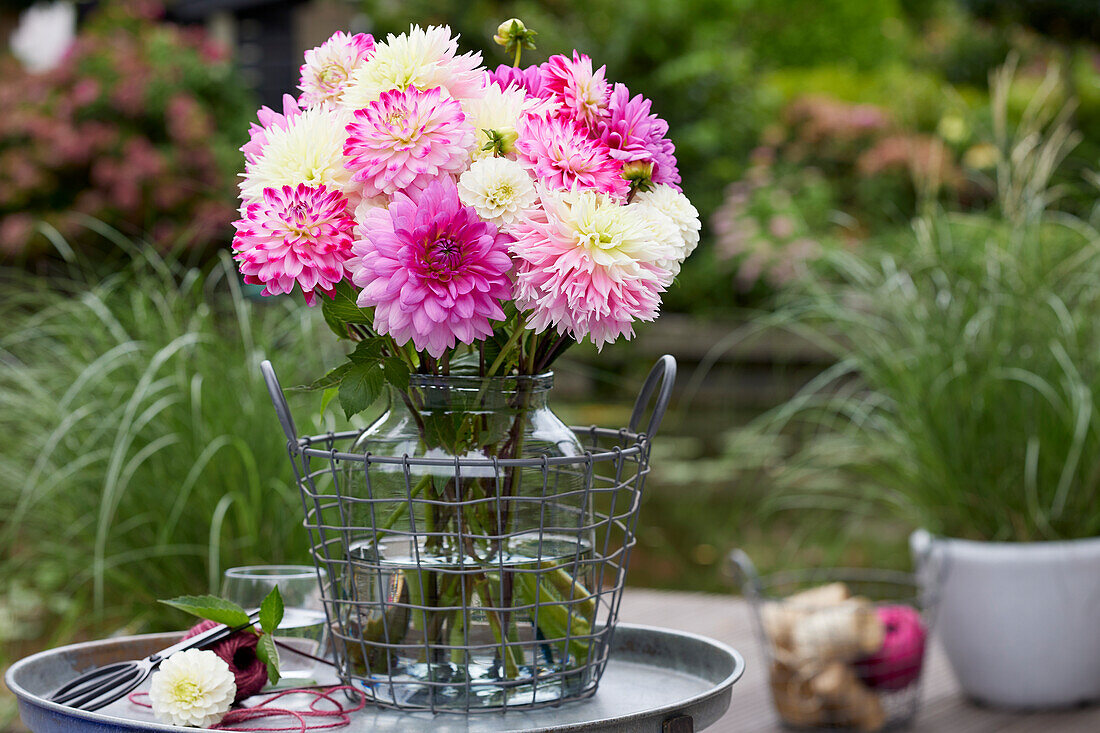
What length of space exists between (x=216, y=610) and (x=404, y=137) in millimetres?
354

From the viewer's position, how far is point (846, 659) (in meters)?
2.06

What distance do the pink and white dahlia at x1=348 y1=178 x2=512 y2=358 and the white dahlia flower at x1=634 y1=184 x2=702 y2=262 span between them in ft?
0.40

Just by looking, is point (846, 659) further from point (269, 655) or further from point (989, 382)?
point (269, 655)

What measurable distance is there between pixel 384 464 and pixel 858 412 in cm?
155

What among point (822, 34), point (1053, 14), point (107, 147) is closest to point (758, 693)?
point (107, 147)

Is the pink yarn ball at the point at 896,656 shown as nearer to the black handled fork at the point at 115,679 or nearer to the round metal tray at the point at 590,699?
the round metal tray at the point at 590,699

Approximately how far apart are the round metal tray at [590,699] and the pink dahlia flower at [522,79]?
1.39ft

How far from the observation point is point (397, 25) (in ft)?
31.3

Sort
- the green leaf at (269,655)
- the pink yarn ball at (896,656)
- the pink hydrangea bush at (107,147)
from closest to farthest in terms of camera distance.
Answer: the green leaf at (269,655) < the pink yarn ball at (896,656) < the pink hydrangea bush at (107,147)

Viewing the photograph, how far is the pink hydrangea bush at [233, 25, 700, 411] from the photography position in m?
0.73

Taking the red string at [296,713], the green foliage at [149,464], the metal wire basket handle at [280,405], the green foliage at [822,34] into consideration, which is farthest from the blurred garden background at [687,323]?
the green foliage at [822,34]

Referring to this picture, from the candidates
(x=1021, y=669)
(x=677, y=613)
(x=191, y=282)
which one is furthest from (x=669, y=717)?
(x=677, y=613)

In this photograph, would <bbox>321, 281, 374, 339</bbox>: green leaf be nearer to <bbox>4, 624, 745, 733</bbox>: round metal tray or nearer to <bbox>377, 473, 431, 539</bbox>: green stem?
<bbox>377, 473, 431, 539</bbox>: green stem

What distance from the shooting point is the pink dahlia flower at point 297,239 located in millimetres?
744
